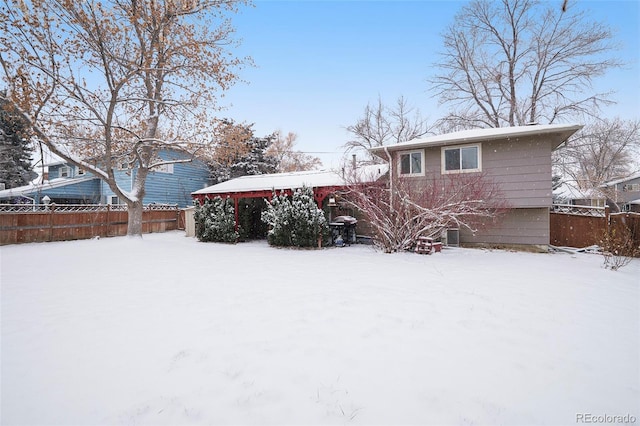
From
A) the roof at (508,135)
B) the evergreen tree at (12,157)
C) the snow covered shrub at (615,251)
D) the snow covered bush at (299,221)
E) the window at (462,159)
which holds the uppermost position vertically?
the evergreen tree at (12,157)

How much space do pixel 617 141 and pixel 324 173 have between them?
24023mm

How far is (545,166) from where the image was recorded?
29.7 ft

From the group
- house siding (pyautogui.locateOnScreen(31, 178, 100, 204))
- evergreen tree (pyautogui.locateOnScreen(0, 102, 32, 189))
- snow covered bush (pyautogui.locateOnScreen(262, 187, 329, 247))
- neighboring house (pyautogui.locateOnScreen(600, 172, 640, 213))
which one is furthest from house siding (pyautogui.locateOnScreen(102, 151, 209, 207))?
neighboring house (pyautogui.locateOnScreen(600, 172, 640, 213))

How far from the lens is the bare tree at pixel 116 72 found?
9.11 meters

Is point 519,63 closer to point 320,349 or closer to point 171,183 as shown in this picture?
point 320,349

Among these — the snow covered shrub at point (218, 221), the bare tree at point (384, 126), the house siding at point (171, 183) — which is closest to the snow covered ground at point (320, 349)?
the snow covered shrub at point (218, 221)

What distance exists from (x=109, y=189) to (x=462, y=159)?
70.2 ft

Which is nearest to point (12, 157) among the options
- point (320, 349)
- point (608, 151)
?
point (320, 349)

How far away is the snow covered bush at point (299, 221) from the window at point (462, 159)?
4.60 meters

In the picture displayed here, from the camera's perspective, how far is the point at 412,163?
1092 cm

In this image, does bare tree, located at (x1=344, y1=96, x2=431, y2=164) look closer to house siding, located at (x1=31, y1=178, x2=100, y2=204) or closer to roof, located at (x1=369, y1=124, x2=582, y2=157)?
roof, located at (x1=369, y1=124, x2=582, y2=157)

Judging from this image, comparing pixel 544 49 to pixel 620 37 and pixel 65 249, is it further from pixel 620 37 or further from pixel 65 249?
pixel 65 249

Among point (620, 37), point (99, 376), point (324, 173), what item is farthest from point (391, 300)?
point (620, 37)

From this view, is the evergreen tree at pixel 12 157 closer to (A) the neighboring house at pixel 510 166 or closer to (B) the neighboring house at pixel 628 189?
(A) the neighboring house at pixel 510 166
